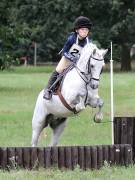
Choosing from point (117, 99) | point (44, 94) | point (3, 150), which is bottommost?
point (117, 99)

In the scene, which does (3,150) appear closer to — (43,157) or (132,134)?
(43,157)

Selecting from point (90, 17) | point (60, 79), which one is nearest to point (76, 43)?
point (60, 79)

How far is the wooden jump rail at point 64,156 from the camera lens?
9797mm

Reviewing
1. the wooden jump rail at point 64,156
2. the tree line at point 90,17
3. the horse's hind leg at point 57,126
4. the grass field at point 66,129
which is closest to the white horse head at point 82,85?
the horse's hind leg at point 57,126

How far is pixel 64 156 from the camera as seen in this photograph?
9.89m

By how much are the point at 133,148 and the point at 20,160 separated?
2.10 m

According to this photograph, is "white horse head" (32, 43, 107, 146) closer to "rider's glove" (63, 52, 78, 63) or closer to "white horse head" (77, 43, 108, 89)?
"white horse head" (77, 43, 108, 89)

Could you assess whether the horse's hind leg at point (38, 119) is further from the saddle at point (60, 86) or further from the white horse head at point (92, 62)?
the white horse head at point (92, 62)

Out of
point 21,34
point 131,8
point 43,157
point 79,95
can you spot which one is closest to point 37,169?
point 43,157

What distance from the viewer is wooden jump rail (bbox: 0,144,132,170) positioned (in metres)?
9.80

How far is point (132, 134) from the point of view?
35.3ft

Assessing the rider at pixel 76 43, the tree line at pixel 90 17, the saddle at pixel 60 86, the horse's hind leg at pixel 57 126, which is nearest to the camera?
the saddle at pixel 60 86

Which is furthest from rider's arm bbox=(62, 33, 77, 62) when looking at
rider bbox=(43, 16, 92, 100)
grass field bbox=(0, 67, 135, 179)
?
grass field bbox=(0, 67, 135, 179)

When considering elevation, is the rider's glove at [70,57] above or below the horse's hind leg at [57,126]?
above
